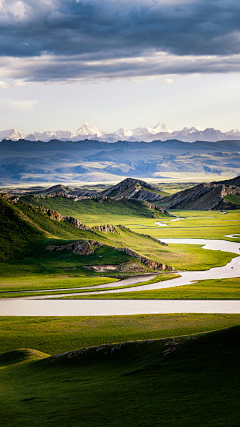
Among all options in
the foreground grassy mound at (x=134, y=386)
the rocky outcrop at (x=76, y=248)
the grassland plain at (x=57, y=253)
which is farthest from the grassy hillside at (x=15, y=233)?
the foreground grassy mound at (x=134, y=386)

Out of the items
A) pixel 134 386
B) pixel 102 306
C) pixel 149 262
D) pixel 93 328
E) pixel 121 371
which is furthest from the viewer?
pixel 149 262

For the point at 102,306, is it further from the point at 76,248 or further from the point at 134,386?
the point at 134,386

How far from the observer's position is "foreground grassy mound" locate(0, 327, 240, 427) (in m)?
17.0

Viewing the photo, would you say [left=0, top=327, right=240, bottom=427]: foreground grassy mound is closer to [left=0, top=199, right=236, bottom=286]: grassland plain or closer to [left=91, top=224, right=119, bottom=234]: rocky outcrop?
[left=0, top=199, right=236, bottom=286]: grassland plain

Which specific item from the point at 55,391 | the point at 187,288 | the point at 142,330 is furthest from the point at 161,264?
the point at 55,391

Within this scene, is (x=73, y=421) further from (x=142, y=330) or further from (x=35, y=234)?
(x=35, y=234)

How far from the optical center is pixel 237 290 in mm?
67562

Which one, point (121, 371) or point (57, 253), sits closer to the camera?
point (121, 371)

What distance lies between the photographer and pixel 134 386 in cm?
2100

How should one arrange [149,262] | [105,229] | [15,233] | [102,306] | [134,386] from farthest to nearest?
[105,229]
[15,233]
[149,262]
[102,306]
[134,386]

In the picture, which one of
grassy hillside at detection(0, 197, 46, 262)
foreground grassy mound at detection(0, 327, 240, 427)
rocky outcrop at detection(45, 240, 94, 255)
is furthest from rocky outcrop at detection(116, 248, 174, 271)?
foreground grassy mound at detection(0, 327, 240, 427)

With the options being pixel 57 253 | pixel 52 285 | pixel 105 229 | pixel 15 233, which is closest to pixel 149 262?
pixel 57 253

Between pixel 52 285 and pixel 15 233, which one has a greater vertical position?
pixel 15 233

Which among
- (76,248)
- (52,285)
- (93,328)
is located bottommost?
(93,328)
